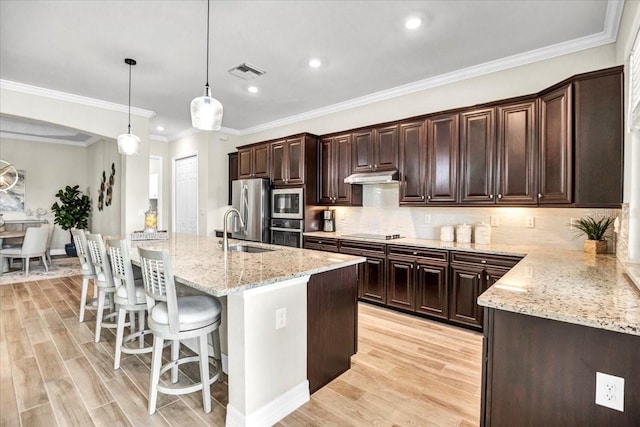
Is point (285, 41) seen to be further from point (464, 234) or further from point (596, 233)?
point (596, 233)

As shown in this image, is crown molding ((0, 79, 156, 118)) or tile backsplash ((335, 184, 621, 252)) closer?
tile backsplash ((335, 184, 621, 252))

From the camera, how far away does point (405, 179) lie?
154 inches

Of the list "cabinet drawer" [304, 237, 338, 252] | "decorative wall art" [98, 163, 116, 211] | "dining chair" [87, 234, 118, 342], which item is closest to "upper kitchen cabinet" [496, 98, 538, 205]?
"cabinet drawer" [304, 237, 338, 252]

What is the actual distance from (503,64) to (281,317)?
11.4 feet

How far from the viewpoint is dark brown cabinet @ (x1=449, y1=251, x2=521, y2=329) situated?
302cm

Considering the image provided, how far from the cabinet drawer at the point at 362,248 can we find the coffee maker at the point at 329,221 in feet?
2.44

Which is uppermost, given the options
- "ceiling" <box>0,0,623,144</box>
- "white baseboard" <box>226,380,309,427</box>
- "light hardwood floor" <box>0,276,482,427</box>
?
"ceiling" <box>0,0,623,144</box>

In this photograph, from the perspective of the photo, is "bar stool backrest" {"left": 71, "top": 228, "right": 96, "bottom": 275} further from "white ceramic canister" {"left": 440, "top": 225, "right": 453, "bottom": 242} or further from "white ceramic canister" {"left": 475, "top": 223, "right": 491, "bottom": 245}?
"white ceramic canister" {"left": 475, "top": 223, "right": 491, "bottom": 245}

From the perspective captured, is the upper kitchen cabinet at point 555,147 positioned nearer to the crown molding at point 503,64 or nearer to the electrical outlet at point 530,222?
the electrical outlet at point 530,222

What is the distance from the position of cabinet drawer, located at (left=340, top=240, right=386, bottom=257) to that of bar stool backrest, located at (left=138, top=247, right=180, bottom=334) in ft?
8.39

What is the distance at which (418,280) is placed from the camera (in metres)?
3.53

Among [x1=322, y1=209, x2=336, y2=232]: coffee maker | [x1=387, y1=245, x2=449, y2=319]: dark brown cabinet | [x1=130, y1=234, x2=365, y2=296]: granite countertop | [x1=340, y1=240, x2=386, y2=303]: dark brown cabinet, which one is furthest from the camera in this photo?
[x1=322, y1=209, x2=336, y2=232]: coffee maker

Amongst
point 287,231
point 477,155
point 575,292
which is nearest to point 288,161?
point 287,231

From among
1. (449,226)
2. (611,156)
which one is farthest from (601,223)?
(449,226)
